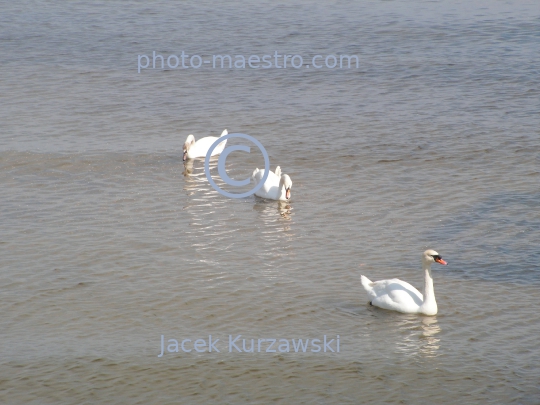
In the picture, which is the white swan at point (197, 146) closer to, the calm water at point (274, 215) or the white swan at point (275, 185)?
the calm water at point (274, 215)

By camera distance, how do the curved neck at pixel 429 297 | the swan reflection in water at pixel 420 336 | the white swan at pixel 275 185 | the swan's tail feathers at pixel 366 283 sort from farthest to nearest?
the white swan at pixel 275 185, the swan's tail feathers at pixel 366 283, the curved neck at pixel 429 297, the swan reflection in water at pixel 420 336

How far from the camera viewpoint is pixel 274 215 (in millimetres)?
14422

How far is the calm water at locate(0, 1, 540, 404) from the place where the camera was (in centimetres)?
959

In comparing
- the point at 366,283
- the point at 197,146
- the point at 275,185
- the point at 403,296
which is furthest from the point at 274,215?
the point at 403,296

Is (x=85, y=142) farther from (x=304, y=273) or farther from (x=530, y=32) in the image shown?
(x=530, y=32)

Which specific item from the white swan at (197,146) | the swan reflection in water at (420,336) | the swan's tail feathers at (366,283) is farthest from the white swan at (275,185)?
the swan reflection in water at (420,336)

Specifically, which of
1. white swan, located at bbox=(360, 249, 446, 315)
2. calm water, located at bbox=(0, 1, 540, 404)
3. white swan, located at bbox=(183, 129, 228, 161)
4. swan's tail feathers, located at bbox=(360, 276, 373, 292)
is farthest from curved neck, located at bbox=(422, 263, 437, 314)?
white swan, located at bbox=(183, 129, 228, 161)

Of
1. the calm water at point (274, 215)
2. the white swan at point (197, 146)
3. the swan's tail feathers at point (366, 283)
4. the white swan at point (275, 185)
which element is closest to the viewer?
the calm water at point (274, 215)

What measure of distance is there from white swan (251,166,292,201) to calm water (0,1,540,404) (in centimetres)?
19

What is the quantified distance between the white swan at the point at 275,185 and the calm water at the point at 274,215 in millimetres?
189

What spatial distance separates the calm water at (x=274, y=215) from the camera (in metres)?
9.59

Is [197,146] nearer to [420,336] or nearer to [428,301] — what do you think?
[428,301]

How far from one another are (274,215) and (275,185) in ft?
2.78

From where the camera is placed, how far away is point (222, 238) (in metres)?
13.2
